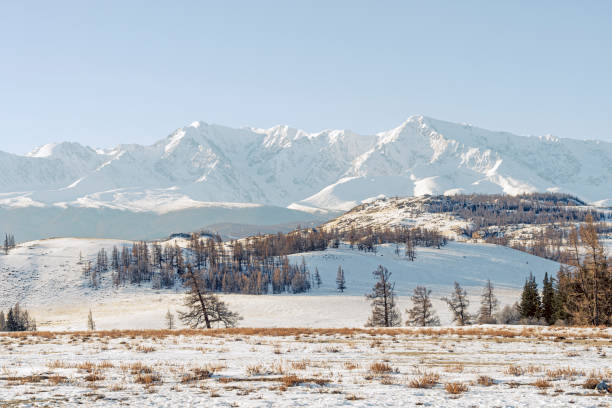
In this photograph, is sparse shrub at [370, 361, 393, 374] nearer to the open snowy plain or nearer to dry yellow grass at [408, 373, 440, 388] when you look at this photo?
the open snowy plain

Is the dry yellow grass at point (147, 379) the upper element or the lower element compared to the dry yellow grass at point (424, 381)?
upper

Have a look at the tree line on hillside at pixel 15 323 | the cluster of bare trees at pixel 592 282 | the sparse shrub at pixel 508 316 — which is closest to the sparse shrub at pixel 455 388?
the cluster of bare trees at pixel 592 282

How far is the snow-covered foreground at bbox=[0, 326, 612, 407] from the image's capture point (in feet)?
50.3

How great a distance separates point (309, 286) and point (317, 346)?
539ft

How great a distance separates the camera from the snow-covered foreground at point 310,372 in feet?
50.3

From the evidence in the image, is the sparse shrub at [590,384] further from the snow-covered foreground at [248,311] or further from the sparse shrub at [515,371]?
the snow-covered foreground at [248,311]

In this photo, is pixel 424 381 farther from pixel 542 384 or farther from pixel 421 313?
pixel 421 313

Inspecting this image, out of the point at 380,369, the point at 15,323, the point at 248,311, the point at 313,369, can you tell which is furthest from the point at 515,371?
the point at 248,311

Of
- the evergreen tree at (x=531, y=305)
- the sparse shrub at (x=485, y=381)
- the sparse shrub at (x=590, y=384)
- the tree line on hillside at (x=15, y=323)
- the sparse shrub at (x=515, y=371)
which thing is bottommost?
the tree line on hillside at (x=15, y=323)

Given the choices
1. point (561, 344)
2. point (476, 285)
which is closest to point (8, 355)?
point (561, 344)

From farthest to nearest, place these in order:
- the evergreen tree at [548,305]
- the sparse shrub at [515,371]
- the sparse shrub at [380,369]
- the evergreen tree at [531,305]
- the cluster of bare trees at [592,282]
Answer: the evergreen tree at [531,305]
the evergreen tree at [548,305]
the cluster of bare trees at [592,282]
the sparse shrub at [380,369]
the sparse shrub at [515,371]

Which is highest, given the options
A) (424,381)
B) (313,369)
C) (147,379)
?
(147,379)

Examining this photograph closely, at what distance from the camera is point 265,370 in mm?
20328

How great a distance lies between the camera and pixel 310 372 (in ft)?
66.3
